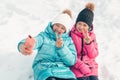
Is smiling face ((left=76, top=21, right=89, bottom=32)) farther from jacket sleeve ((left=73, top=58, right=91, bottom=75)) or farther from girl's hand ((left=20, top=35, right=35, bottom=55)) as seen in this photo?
girl's hand ((left=20, top=35, right=35, bottom=55))

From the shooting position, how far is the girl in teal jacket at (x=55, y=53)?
3293 millimetres

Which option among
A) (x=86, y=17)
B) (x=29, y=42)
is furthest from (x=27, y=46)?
(x=86, y=17)

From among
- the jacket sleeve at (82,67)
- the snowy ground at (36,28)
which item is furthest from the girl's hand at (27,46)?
the jacket sleeve at (82,67)

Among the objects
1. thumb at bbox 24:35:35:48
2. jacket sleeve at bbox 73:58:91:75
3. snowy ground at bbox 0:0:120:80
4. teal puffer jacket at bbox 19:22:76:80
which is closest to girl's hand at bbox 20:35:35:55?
thumb at bbox 24:35:35:48

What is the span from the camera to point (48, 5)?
5078 mm

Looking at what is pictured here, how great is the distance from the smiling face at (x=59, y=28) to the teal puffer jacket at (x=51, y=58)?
0.04m

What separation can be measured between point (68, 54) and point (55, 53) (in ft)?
0.45

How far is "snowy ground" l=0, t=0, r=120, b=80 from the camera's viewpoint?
3.74 meters

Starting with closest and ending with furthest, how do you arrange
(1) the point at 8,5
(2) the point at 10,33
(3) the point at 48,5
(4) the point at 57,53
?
(4) the point at 57,53 < (2) the point at 10,33 < (1) the point at 8,5 < (3) the point at 48,5

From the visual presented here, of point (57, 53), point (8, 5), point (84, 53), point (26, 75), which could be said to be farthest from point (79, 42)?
point (8, 5)

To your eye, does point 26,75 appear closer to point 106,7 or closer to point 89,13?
point 89,13

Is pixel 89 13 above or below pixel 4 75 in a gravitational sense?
above

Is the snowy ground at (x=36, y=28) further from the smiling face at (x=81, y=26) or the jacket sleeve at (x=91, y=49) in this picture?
the smiling face at (x=81, y=26)

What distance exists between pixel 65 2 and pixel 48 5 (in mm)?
293
